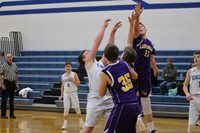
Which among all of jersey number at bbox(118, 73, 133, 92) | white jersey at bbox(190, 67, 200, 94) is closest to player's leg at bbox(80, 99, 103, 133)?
jersey number at bbox(118, 73, 133, 92)

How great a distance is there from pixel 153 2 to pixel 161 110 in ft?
18.3

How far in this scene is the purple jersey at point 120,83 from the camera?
470 centimetres

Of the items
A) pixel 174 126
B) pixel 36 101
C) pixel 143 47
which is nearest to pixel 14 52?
pixel 36 101

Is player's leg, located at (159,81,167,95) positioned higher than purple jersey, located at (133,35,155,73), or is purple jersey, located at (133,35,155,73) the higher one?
purple jersey, located at (133,35,155,73)

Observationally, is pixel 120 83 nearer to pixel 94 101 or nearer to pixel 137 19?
pixel 94 101

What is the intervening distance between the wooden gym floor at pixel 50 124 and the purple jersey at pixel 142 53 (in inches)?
130

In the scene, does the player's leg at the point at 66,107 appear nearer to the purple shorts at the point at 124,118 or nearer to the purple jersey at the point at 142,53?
the purple jersey at the point at 142,53

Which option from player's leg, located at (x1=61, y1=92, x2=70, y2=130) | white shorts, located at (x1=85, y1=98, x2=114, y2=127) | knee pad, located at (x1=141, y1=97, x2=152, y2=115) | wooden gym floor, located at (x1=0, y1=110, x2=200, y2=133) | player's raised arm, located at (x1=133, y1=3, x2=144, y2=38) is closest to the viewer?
white shorts, located at (x1=85, y1=98, x2=114, y2=127)

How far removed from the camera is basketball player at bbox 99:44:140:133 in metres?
4.69

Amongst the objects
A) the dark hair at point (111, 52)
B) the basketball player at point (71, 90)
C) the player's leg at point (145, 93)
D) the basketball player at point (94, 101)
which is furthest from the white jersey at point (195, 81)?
the basketball player at point (71, 90)

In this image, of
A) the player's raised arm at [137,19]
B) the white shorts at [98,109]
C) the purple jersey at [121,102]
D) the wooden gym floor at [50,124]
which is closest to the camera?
the purple jersey at [121,102]

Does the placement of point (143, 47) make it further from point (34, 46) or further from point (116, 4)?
point (34, 46)

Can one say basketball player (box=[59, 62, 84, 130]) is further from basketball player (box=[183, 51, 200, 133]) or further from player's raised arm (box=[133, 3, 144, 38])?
player's raised arm (box=[133, 3, 144, 38])

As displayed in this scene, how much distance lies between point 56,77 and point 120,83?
11.0m
